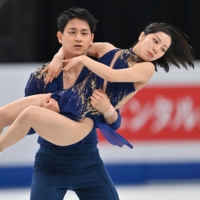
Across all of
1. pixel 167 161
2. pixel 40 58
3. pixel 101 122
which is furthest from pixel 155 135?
pixel 101 122

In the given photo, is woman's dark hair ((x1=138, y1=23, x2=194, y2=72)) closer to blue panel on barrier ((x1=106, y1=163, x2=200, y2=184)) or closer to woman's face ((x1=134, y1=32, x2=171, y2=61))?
woman's face ((x1=134, y1=32, x2=171, y2=61))

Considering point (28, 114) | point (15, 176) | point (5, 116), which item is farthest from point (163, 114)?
point (28, 114)

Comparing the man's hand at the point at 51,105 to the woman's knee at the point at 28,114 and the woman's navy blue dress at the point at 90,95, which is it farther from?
the woman's knee at the point at 28,114

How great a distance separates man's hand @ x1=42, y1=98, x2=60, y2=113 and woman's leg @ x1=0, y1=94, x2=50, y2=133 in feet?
0.10

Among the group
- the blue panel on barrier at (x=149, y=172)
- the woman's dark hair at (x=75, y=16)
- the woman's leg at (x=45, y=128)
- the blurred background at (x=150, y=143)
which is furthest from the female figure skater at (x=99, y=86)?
the blue panel on barrier at (x=149, y=172)

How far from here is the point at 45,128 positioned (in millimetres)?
3330

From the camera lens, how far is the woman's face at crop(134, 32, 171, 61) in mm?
3512

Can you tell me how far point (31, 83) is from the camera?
367cm

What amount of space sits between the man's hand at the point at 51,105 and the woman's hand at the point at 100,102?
20cm

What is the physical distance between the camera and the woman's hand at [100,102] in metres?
3.47

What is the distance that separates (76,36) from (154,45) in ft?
1.41

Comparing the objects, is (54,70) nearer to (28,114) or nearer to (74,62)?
(74,62)

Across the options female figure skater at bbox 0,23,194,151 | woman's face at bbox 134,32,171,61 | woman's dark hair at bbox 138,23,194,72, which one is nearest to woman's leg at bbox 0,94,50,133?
female figure skater at bbox 0,23,194,151

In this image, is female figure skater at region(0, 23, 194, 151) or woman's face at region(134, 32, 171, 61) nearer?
female figure skater at region(0, 23, 194, 151)
